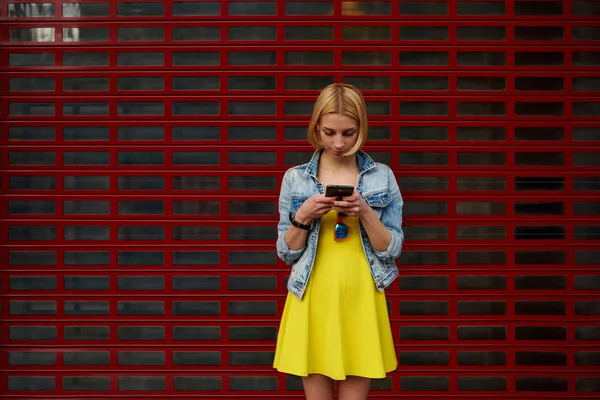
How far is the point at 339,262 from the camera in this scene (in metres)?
3.09

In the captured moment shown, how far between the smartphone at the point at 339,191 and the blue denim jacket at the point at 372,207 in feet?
0.90

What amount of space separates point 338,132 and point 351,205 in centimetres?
36

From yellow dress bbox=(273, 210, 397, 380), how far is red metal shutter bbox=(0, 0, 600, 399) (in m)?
1.95

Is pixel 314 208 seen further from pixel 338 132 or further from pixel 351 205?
pixel 338 132

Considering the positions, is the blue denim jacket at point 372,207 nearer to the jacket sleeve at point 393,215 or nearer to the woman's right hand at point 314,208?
the jacket sleeve at point 393,215

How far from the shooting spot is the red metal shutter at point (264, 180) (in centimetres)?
502

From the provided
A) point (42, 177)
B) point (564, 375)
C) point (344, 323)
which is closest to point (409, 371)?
point (564, 375)

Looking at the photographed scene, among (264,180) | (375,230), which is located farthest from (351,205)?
(264,180)

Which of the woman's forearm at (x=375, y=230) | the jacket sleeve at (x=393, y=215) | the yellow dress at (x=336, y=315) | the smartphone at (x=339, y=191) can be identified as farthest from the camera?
the jacket sleeve at (x=393, y=215)

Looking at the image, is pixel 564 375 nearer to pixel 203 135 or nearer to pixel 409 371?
pixel 409 371

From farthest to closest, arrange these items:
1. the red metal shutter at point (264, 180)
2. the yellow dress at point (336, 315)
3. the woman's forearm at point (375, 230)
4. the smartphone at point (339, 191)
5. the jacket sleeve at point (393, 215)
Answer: the red metal shutter at point (264, 180)
the jacket sleeve at point (393, 215)
the yellow dress at point (336, 315)
the woman's forearm at point (375, 230)
the smartphone at point (339, 191)

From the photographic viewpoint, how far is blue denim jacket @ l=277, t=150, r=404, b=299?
310 cm

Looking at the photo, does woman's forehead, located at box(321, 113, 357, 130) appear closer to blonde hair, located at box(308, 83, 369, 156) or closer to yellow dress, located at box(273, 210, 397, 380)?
blonde hair, located at box(308, 83, 369, 156)

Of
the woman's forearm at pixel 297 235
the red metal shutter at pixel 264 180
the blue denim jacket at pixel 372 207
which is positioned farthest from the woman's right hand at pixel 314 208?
the red metal shutter at pixel 264 180
